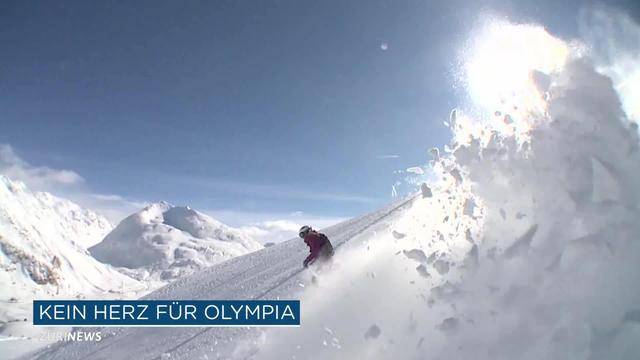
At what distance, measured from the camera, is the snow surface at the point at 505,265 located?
6.84 metres

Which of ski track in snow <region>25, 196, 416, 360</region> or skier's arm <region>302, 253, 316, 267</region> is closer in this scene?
ski track in snow <region>25, 196, 416, 360</region>

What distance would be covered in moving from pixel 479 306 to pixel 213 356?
15.8 feet

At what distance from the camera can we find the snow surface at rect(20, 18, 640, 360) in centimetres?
684

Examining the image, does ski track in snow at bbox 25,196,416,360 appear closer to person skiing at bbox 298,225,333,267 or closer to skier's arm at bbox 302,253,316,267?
skier's arm at bbox 302,253,316,267

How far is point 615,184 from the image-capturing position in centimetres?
796

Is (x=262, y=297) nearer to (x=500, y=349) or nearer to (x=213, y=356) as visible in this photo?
(x=213, y=356)

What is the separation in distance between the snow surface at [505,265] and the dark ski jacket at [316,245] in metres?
0.48

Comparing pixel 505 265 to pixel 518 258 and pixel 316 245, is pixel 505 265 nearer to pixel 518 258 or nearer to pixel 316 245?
pixel 518 258

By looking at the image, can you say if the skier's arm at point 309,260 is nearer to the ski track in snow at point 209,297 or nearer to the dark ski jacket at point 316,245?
the dark ski jacket at point 316,245

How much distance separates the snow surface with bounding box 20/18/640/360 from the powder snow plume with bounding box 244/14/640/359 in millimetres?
21

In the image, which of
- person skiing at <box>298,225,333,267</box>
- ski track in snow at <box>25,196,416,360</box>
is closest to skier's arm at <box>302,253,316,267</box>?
person skiing at <box>298,225,333,267</box>

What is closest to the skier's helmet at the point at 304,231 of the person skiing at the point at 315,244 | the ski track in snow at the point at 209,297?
the person skiing at the point at 315,244

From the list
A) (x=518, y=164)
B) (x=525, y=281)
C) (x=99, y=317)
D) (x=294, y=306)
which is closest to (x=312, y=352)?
(x=294, y=306)

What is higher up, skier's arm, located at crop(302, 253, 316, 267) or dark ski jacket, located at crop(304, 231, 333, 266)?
dark ski jacket, located at crop(304, 231, 333, 266)
